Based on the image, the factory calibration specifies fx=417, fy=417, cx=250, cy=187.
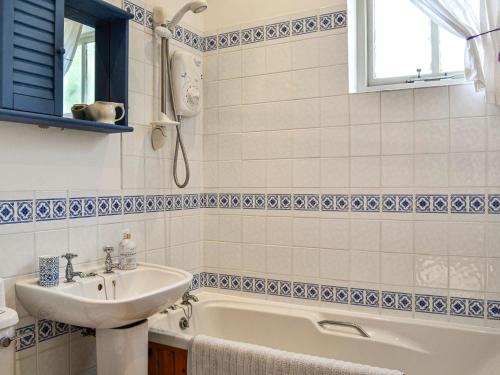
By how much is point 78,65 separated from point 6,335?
1102 millimetres

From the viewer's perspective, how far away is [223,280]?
2.53 meters

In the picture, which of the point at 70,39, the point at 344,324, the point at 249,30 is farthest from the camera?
the point at 249,30

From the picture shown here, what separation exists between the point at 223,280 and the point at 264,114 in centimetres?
102

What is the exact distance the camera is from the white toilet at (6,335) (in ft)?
3.95

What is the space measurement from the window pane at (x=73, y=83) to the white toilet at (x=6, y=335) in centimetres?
78

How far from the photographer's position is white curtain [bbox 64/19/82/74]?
1.71 metres

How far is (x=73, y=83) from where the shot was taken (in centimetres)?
175

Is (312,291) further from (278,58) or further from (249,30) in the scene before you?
(249,30)

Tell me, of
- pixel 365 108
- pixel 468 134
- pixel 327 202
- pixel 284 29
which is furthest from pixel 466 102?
pixel 284 29

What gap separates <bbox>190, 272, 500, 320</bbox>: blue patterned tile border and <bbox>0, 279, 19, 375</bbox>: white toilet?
125cm

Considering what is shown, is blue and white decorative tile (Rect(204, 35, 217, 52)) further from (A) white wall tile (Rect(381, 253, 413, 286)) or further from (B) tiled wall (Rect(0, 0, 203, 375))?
(A) white wall tile (Rect(381, 253, 413, 286))

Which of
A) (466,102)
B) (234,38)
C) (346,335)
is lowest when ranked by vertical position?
(346,335)

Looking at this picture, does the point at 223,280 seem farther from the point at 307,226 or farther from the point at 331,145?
the point at 331,145

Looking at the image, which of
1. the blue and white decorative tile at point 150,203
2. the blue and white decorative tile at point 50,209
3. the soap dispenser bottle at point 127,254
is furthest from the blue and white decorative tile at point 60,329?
the blue and white decorative tile at point 150,203
